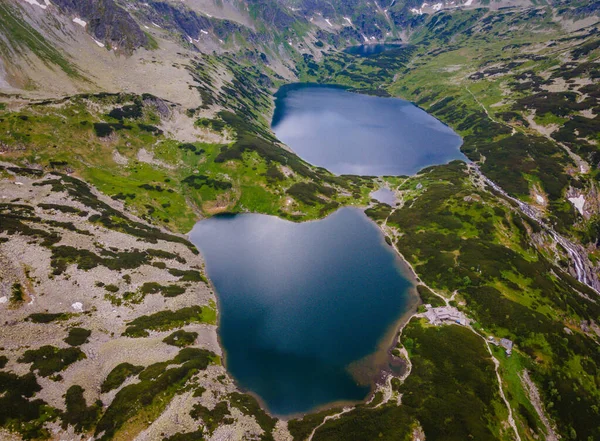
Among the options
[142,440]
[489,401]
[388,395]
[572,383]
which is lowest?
[142,440]

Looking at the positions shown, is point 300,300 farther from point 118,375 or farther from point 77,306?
point 77,306

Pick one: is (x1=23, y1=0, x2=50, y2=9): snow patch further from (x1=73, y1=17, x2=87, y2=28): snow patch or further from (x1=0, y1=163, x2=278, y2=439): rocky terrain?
(x1=0, y1=163, x2=278, y2=439): rocky terrain

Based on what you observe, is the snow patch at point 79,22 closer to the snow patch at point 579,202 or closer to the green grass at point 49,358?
the green grass at point 49,358

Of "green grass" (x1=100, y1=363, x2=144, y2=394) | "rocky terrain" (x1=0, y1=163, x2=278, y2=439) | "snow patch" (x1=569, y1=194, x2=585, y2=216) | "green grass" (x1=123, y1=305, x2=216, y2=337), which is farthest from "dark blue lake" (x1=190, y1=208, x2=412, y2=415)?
"snow patch" (x1=569, y1=194, x2=585, y2=216)

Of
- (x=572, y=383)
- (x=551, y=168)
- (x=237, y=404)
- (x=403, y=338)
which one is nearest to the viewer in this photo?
(x=237, y=404)

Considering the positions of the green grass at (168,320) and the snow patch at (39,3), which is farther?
the snow patch at (39,3)

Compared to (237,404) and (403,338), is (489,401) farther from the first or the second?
(237,404)

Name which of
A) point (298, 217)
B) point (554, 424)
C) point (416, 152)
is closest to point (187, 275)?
point (298, 217)

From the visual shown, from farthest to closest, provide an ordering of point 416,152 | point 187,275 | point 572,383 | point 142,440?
point 416,152 < point 187,275 < point 572,383 < point 142,440

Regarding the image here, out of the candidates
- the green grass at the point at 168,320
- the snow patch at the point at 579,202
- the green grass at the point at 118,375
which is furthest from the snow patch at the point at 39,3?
the snow patch at the point at 579,202
